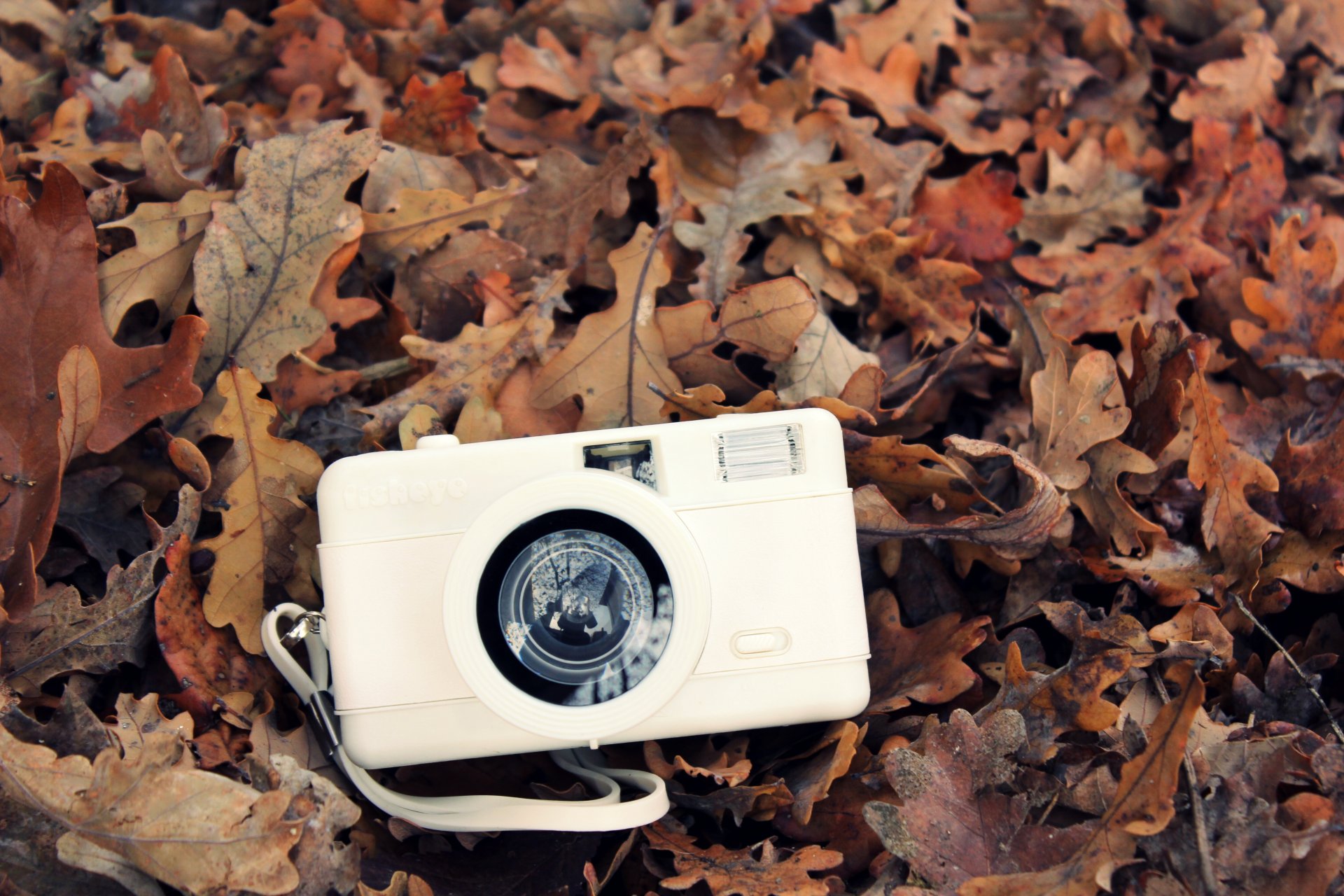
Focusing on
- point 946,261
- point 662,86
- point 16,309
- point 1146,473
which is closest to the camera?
point 16,309

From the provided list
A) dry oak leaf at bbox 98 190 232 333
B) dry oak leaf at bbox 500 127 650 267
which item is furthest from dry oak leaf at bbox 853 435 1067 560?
dry oak leaf at bbox 98 190 232 333

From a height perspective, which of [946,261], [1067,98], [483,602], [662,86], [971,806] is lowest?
[971,806]

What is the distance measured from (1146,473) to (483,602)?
Answer: 1.19m

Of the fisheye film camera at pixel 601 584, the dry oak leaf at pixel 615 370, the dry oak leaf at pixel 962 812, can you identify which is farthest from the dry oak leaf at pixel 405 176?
the dry oak leaf at pixel 962 812

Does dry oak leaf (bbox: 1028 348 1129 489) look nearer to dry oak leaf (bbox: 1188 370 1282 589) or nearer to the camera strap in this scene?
dry oak leaf (bbox: 1188 370 1282 589)

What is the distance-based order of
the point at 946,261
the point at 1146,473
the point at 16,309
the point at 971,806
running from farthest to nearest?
the point at 946,261 < the point at 1146,473 < the point at 16,309 < the point at 971,806

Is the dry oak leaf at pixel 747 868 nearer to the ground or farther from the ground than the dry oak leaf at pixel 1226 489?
nearer to the ground

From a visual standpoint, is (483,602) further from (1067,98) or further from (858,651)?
(1067,98)

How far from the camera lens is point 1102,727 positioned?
1410 millimetres

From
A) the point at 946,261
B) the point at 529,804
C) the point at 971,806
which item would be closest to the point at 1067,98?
the point at 946,261

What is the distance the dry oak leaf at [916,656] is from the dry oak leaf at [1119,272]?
0.71m

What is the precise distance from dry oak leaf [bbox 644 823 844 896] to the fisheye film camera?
0.58 feet

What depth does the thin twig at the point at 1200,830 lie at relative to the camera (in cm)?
127

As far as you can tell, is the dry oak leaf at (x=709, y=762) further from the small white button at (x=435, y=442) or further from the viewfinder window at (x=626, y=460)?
the small white button at (x=435, y=442)
